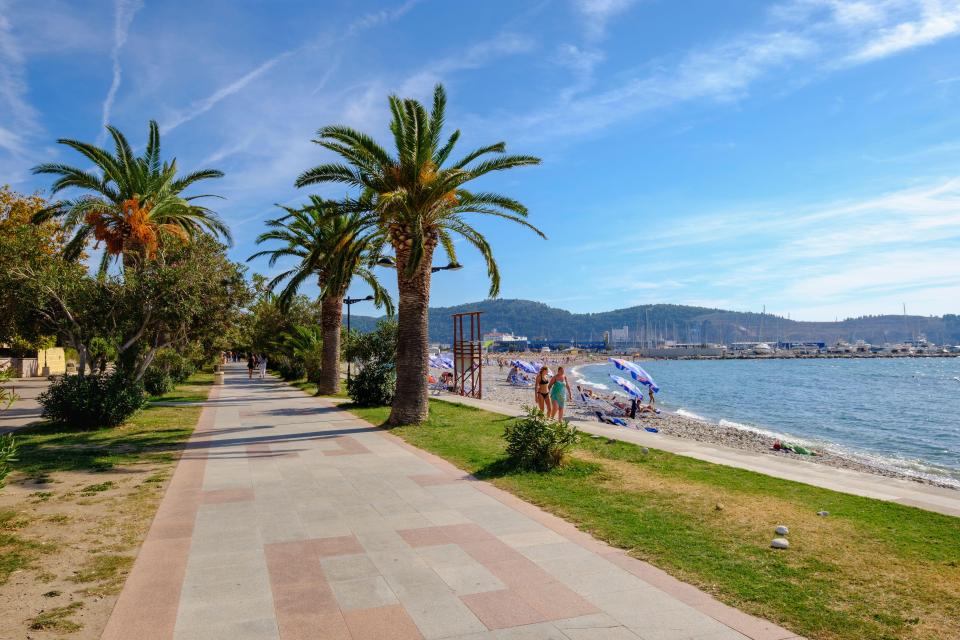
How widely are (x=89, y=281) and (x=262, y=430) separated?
211 inches

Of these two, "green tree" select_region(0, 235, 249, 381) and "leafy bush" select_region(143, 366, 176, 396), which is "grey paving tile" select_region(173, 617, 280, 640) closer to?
"green tree" select_region(0, 235, 249, 381)

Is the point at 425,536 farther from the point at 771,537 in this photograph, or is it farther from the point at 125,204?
the point at 125,204

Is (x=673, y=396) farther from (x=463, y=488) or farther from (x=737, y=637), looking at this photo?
(x=737, y=637)

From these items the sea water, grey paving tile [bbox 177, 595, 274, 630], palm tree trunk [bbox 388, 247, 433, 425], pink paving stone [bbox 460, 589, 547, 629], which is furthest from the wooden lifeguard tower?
grey paving tile [bbox 177, 595, 274, 630]

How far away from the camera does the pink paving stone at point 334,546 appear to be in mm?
5823

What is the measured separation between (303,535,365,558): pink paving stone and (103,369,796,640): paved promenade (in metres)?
0.02

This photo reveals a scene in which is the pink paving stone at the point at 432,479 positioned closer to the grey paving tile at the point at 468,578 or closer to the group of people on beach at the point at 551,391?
the grey paving tile at the point at 468,578

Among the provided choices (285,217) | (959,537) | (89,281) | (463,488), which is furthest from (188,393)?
(959,537)

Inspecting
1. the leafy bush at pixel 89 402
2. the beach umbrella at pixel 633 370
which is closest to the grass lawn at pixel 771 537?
Result: the leafy bush at pixel 89 402

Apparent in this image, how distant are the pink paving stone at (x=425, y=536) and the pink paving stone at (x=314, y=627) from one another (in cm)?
173

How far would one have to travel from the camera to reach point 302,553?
19.1 feet

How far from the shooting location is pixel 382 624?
427 cm

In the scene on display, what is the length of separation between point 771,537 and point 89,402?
14.3 meters

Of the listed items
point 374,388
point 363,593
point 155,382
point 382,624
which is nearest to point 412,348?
point 374,388
